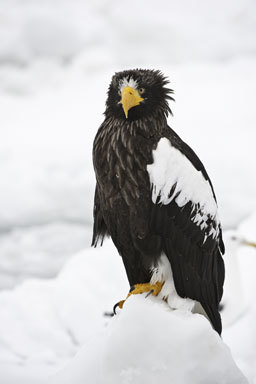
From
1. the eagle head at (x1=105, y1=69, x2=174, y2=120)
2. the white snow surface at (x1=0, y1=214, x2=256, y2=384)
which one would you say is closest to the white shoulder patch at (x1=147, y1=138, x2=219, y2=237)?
the eagle head at (x1=105, y1=69, x2=174, y2=120)

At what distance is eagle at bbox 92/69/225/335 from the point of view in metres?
3.04

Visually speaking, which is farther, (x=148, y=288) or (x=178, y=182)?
(x=148, y=288)

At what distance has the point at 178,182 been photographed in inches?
121

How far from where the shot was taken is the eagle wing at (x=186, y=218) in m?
3.03

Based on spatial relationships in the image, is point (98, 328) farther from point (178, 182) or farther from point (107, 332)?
point (178, 182)

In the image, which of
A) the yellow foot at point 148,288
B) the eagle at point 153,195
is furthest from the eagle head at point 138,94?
the yellow foot at point 148,288

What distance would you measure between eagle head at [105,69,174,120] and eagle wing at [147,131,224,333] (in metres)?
0.26

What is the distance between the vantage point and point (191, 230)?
3221 millimetres

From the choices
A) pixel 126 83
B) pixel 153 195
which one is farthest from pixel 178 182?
pixel 126 83

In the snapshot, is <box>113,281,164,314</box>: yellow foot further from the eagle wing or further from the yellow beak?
the yellow beak

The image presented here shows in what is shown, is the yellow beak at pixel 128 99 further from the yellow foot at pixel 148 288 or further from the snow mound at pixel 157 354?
the snow mound at pixel 157 354

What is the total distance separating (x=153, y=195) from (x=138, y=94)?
72cm

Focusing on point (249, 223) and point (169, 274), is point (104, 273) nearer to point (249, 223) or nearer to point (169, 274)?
point (249, 223)

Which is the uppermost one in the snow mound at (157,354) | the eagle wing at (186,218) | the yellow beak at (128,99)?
the yellow beak at (128,99)
